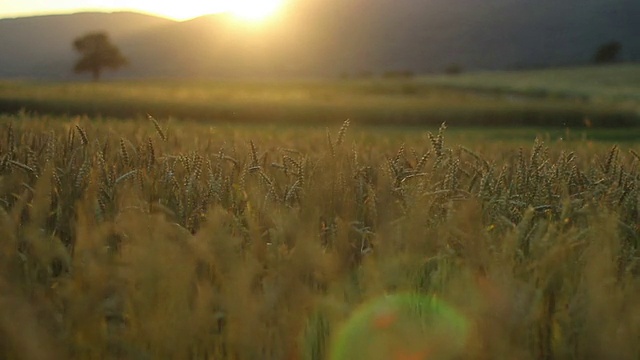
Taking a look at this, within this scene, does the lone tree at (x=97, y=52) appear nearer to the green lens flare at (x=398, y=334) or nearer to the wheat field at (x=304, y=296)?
the wheat field at (x=304, y=296)

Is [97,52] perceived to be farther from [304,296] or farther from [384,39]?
[304,296]

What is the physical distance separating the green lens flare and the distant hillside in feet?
322

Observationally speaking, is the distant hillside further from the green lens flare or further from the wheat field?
the green lens flare

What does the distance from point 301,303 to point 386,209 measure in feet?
2.81

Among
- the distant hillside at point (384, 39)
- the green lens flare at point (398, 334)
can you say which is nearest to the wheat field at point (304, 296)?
the green lens flare at point (398, 334)

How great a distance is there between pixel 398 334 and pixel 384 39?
125 meters

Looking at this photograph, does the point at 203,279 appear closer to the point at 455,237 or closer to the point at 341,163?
the point at 455,237

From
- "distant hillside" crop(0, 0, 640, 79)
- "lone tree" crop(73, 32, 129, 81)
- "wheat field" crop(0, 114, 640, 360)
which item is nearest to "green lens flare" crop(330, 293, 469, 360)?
"wheat field" crop(0, 114, 640, 360)

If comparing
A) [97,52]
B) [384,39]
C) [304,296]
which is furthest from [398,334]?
[384,39]

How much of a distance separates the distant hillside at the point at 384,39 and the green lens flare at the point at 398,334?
98158 mm

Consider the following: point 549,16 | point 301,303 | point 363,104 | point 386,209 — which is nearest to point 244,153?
point 386,209

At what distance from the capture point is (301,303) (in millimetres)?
1316

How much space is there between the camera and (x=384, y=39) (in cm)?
12306

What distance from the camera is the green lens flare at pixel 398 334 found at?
131 cm
